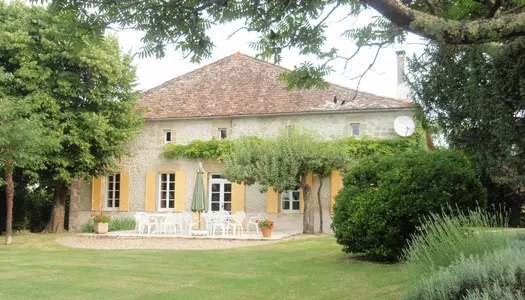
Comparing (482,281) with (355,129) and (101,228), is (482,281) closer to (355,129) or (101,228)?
(355,129)

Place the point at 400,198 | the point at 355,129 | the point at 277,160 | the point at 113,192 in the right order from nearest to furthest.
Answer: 1. the point at 400,198
2. the point at 277,160
3. the point at 355,129
4. the point at 113,192

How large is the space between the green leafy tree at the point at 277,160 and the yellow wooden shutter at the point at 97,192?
674 centimetres

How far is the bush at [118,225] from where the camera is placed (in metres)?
20.0

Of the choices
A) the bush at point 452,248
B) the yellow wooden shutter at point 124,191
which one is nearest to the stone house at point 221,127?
the yellow wooden shutter at point 124,191

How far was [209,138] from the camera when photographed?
20219mm

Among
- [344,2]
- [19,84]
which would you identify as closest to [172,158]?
[19,84]

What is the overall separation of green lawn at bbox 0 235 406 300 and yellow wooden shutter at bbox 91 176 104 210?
29.2 ft

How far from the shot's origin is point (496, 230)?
5.38 metres

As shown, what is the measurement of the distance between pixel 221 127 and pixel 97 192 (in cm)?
575

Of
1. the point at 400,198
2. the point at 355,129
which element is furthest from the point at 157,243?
the point at 400,198

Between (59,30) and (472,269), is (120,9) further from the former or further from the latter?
(472,269)

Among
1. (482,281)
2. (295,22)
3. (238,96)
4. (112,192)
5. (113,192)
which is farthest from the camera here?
(112,192)

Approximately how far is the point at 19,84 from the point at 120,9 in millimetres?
15334

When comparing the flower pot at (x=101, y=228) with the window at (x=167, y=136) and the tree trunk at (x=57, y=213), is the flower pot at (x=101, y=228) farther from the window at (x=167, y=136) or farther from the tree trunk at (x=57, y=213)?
the window at (x=167, y=136)
